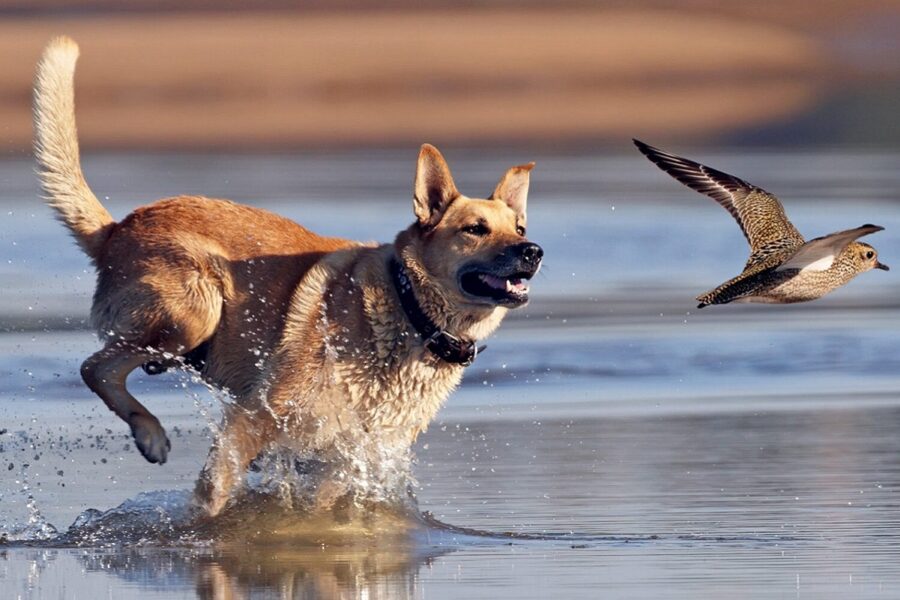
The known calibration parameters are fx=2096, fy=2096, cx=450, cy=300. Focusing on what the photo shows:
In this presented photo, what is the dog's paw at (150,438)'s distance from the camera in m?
8.53

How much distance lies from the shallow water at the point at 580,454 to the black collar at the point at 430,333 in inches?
25.8

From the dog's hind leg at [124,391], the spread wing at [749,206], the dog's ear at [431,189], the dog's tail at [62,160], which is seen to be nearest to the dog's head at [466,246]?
the dog's ear at [431,189]

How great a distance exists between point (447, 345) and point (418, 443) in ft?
5.35

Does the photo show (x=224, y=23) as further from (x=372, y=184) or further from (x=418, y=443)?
(x=418, y=443)

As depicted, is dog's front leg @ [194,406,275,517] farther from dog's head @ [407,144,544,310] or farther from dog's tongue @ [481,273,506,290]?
dog's tongue @ [481,273,506,290]

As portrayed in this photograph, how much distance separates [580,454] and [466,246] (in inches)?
59.6

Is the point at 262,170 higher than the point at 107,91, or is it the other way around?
the point at 107,91

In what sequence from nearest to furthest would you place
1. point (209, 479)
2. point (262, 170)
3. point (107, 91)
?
point (209, 479) → point (262, 170) → point (107, 91)

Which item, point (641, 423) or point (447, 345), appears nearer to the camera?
point (447, 345)

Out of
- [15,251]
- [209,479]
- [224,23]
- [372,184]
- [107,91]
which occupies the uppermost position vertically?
[224,23]

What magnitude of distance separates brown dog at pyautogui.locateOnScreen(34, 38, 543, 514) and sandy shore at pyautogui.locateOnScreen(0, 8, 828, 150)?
24.6 m

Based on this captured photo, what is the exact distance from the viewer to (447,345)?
27.6 feet

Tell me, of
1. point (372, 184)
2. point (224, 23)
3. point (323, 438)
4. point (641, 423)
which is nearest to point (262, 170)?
point (372, 184)

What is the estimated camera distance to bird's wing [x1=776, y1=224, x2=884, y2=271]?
7.44 metres
